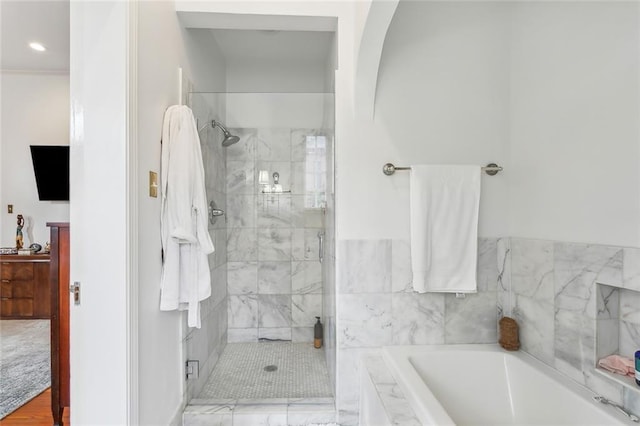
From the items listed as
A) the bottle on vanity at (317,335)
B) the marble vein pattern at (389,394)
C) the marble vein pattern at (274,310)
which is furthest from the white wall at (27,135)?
the marble vein pattern at (389,394)

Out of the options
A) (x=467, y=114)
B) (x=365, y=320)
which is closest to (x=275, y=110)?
(x=467, y=114)

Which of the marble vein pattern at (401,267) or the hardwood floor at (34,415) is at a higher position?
the marble vein pattern at (401,267)

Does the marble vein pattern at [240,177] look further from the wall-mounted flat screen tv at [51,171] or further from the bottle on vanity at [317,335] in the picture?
the wall-mounted flat screen tv at [51,171]

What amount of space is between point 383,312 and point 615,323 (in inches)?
40.9

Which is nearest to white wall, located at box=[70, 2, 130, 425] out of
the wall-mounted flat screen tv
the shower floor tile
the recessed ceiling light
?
the shower floor tile

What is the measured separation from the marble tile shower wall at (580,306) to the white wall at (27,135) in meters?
4.53

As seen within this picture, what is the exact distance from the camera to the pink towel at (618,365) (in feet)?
4.21

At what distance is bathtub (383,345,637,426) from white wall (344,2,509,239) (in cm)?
69

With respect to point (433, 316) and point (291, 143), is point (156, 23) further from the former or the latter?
point (433, 316)

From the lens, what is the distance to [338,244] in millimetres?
1921

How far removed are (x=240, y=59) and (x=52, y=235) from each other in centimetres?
211

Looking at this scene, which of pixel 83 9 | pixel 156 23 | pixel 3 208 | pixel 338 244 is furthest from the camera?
pixel 3 208

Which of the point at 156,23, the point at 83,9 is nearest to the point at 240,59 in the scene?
the point at 156,23

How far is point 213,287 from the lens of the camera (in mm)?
2439
